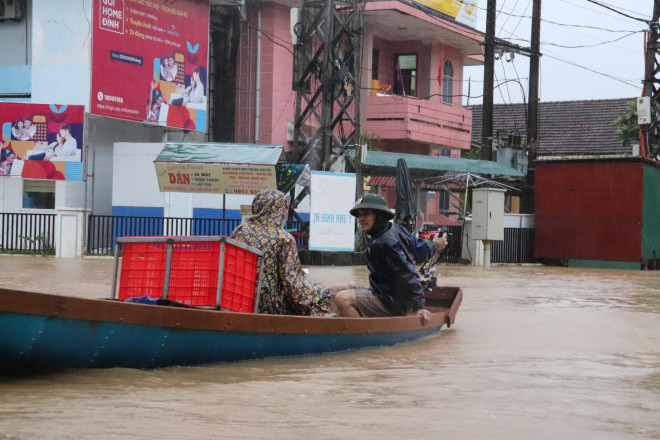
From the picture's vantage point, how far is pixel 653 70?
28.7 meters

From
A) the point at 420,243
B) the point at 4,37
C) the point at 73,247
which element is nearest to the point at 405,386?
the point at 420,243

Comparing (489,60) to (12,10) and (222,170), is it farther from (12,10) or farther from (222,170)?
(12,10)

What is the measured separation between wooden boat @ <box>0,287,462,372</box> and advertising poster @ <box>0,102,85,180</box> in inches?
683

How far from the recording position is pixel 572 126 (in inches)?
1848

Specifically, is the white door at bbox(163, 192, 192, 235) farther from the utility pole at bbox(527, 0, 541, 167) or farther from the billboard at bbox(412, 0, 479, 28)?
the utility pole at bbox(527, 0, 541, 167)

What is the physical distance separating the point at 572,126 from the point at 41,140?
28.6 m

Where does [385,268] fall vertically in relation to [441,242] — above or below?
below

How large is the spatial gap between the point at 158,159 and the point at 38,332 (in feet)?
54.2

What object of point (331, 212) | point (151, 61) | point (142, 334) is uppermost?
point (151, 61)

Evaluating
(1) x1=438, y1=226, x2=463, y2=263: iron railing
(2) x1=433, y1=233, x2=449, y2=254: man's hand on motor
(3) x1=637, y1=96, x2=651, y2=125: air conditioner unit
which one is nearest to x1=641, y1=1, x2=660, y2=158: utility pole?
(3) x1=637, y1=96, x2=651, y2=125: air conditioner unit

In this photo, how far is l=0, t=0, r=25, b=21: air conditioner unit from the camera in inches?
1035

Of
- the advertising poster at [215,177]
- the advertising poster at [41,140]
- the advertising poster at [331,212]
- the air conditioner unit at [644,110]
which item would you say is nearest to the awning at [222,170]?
the advertising poster at [215,177]

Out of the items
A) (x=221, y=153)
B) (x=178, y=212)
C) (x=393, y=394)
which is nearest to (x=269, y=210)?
(x=393, y=394)

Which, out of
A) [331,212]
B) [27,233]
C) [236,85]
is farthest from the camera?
[236,85]
